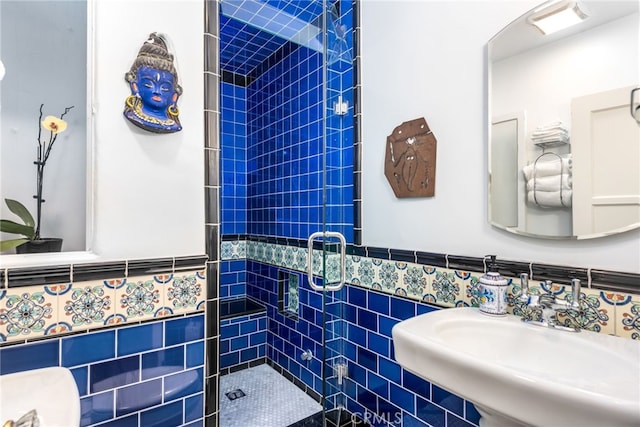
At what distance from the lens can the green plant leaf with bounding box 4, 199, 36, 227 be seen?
1045 millimetres

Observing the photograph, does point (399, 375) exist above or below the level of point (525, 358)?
below

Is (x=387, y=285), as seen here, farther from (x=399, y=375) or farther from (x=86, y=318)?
(x=86, y=318)

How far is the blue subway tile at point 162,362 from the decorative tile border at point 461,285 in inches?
32.2

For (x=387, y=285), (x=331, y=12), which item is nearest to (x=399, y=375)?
(x=387, y=285)

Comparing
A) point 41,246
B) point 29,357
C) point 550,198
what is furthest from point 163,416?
point 550,198

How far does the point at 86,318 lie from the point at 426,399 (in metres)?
1.39

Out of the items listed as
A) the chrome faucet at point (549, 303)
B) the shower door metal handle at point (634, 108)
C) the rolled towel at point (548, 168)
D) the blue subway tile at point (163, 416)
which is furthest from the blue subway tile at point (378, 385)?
the shower door metal handle at point (634, 108)

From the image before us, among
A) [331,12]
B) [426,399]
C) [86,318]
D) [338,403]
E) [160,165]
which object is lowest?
[338,403]

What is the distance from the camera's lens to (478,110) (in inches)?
51.1

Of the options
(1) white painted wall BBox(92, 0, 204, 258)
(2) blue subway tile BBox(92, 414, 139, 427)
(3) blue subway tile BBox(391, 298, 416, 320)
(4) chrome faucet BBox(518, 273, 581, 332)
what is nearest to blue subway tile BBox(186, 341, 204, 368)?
(2) blue subway tile BBox(92, 414, 139, 427)

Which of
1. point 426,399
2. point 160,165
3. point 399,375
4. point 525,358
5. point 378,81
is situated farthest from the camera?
point 378,81

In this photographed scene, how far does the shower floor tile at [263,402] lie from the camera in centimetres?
186

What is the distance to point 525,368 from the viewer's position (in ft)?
2.80

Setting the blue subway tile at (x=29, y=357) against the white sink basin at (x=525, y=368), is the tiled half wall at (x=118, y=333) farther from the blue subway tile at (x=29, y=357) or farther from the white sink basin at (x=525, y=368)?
the white sink basin at (x=525, y=368)
